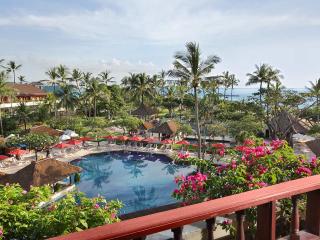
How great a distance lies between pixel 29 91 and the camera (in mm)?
56688

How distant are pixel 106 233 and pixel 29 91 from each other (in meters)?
59.4

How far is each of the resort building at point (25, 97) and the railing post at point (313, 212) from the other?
48.6 m

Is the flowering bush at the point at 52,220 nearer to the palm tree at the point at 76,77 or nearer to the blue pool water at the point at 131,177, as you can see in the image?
the blue pool water at the point at 131,177

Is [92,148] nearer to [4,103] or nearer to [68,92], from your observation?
[68,92]

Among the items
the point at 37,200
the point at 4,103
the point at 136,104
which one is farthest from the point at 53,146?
the point at 136,104

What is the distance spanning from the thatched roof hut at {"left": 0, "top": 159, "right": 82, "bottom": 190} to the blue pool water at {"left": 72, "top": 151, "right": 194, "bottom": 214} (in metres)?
2.38

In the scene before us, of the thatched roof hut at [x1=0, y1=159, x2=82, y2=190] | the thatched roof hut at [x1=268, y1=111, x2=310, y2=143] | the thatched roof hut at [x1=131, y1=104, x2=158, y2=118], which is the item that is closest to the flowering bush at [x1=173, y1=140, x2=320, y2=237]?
the thatched roof hut at [x1=0, y1=159, x2=82, y2=190]

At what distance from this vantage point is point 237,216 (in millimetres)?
1708

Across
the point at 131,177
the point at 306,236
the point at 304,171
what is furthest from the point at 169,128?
the point at 306,236

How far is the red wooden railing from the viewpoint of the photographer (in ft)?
4.43

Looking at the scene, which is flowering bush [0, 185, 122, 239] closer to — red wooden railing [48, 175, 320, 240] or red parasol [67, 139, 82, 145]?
red wooden railing [48, 175, 320, 240]

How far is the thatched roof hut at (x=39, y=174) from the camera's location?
63.5ft

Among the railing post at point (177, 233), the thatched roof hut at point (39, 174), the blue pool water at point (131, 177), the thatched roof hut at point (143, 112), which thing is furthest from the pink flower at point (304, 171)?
the thatched roof hut at point (143, 112)

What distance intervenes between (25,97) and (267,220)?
5753 cm
